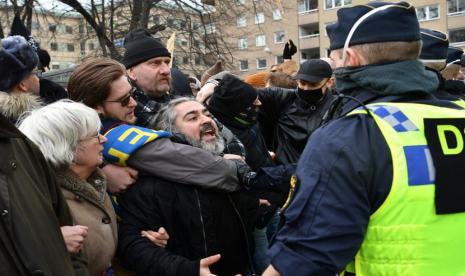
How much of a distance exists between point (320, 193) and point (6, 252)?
1.06 metres

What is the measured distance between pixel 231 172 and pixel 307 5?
149 feet

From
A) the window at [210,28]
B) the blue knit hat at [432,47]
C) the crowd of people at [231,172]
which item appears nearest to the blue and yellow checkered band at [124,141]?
the crowd of people at [231,172]

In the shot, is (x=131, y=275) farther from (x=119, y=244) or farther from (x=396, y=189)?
(x=396, y=189)

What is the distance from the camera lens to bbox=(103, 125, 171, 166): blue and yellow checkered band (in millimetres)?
2377

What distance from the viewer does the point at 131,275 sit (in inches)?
99.5

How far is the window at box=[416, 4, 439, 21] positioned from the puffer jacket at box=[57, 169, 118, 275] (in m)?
40.0

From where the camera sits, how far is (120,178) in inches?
95.3

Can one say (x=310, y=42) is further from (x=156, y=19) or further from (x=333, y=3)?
(x=156, y=19)

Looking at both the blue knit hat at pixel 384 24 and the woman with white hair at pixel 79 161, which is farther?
the woman with white hair at pixel 79 161


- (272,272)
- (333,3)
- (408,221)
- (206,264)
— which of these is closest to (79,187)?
(206,264)

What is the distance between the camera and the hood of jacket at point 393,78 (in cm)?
171

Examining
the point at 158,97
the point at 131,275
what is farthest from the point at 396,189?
the point at 158,97

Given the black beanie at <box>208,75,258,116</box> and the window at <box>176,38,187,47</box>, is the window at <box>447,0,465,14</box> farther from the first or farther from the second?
the black beanie at <box>208,75,258,116</box>

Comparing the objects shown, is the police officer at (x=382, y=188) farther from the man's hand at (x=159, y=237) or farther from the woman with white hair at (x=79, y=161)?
the woman with white hair at (x=79, y=161)
